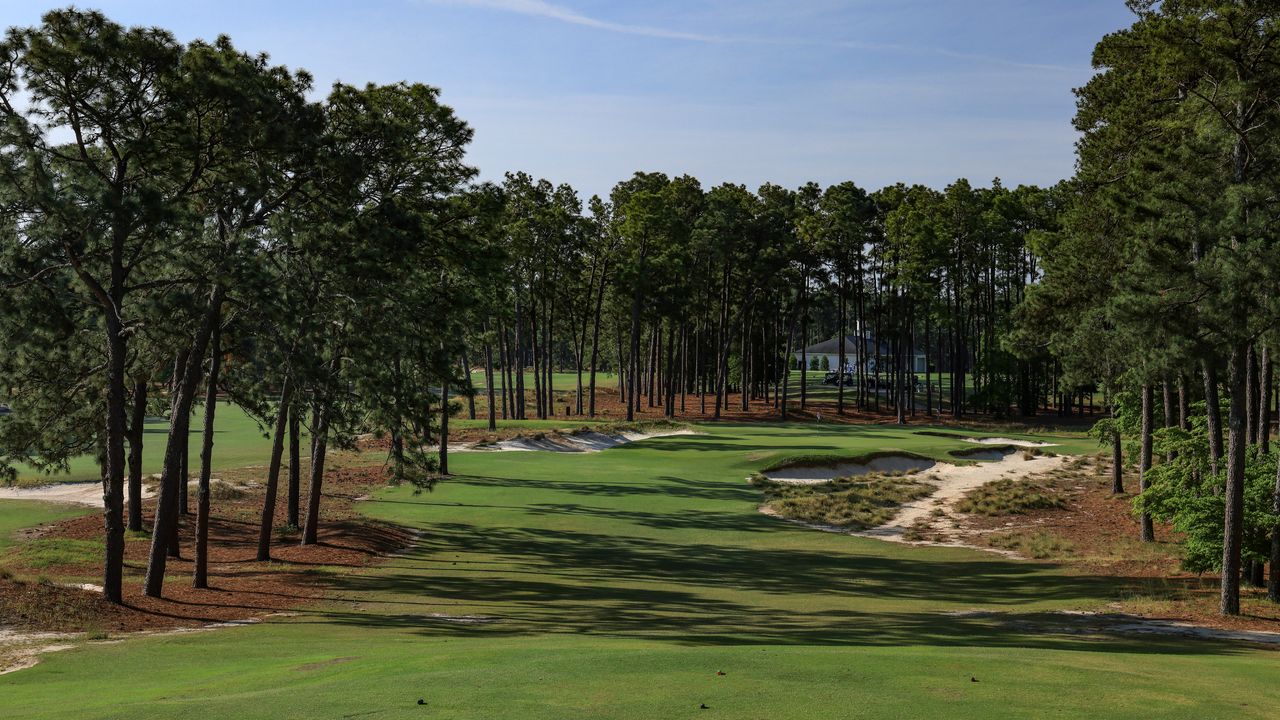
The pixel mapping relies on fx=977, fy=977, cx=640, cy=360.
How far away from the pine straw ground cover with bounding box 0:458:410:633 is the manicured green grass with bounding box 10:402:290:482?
5.11 metres

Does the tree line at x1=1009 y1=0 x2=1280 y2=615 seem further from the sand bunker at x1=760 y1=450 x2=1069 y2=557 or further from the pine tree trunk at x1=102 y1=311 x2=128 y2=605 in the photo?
the pine tree trunk at x1=102 y1=311 x2=128 y2=605

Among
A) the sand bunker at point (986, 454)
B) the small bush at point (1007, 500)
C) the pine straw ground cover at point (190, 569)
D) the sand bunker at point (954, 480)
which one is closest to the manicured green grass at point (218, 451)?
the pine straw ground cover at point (190, 569)

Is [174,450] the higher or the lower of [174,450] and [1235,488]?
the higher

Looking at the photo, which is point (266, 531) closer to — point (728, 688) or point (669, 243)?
point (728, 688)

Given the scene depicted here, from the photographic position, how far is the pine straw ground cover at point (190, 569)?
18516mm

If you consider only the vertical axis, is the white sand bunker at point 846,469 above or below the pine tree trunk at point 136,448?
below

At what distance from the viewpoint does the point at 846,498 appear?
134 ft

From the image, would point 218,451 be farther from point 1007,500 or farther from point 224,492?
point 1007,500

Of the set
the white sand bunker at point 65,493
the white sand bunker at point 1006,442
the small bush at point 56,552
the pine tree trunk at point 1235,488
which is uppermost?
the pine tree trunk at point 1235,488

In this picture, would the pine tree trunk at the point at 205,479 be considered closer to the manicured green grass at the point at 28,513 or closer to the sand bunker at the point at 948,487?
the manicured green grass at the point at 28,513

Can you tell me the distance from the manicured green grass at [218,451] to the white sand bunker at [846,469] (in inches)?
957

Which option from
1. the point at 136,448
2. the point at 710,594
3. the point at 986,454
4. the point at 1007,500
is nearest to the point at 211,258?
the point at 136,448

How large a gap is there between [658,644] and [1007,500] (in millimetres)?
28721

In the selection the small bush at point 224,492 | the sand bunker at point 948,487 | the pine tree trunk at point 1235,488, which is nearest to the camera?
the pine tree trunk at point 1235,488
